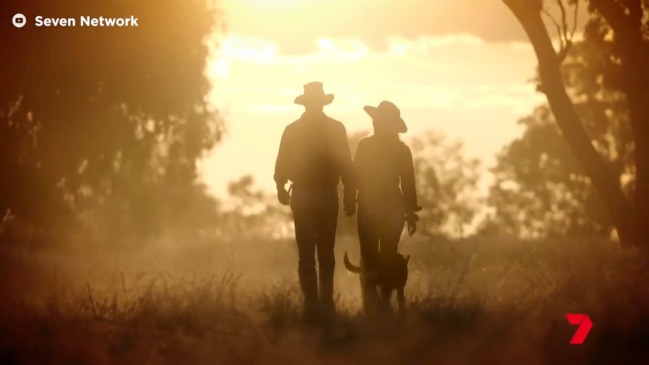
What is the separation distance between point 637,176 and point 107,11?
30.8 feet

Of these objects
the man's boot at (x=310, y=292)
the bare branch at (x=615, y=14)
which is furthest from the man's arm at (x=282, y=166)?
the bare branch at (x=615, y=14)

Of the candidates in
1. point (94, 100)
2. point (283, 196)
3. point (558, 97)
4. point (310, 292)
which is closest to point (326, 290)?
point (310, 292)

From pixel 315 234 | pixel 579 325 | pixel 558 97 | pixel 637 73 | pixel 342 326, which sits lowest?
pixel 579 325

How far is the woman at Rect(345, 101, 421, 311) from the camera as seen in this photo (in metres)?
12.2

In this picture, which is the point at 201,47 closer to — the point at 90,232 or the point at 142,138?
the point at 142,138

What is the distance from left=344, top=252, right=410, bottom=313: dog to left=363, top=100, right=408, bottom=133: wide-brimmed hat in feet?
A: 4.23

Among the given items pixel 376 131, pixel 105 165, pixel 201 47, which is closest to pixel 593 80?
pixel 201 47

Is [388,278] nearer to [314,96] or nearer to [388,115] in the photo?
[388,115]

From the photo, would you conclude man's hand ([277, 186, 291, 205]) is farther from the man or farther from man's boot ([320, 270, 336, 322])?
man's boot ([320, 270, 336, 322])

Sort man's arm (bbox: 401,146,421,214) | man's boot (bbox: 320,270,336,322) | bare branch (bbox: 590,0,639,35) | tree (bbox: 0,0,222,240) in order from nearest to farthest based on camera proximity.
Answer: man's boot (bbox: 320,270,336,322)
man's arm (bbox: 401,146,421,214)
bare branch (bbox: 590,0,639,35)
tree (bbox: 0,0,222,240)

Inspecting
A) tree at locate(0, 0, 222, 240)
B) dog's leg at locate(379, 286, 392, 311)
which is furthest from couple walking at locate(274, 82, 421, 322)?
tree at locate(0, 0, 222, 240)

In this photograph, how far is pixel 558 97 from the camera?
19.6 m

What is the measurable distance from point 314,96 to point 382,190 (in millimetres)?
1154

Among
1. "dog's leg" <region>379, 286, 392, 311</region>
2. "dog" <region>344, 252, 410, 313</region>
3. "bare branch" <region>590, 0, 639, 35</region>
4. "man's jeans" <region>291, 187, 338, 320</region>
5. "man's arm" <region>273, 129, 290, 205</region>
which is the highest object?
"bare branch" <region>590, 0, 639, 35</region>
